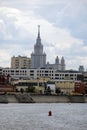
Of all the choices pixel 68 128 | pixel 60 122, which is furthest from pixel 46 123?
pixel 68 128

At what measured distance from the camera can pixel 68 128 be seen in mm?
95000

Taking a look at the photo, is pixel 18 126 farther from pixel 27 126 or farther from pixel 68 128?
pixel 68 128

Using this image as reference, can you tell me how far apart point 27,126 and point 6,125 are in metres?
3.28

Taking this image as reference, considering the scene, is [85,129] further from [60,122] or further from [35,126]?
[60,122]

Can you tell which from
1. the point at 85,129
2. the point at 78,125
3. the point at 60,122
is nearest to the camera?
the point at 85,129

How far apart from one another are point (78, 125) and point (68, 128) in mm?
6197

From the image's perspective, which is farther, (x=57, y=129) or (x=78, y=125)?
(x=78, y=125)

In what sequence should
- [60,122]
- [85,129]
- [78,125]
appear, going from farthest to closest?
1. [60,122]
2. [78,125]
3. [85,129]

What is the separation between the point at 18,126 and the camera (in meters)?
96.8

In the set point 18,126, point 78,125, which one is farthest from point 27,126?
point 78,125

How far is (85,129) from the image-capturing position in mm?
92938

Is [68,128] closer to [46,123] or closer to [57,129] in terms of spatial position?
[57,129]

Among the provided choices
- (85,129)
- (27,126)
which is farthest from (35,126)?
(85,129)

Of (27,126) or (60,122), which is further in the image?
(60,122)
